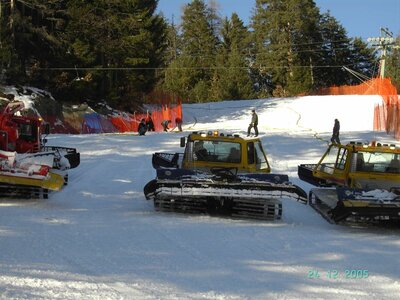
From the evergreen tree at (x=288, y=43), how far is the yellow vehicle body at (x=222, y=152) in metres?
58.8

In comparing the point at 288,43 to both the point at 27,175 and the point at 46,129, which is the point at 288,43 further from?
the point at 27,175

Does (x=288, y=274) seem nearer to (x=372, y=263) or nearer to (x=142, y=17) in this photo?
(x=372, y=263)

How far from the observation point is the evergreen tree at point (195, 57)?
228 ft

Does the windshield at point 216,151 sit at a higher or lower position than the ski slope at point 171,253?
higher

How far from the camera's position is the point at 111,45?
4341 cm

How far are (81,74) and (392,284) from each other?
38488 millimetres

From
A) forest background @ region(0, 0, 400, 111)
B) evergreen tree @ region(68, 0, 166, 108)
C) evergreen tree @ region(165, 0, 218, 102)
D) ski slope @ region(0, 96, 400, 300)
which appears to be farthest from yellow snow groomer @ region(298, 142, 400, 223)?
evergreen tree @ region(165, 0, 218, 102)

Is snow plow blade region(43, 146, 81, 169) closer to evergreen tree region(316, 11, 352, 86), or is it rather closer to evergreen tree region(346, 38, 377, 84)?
evergreen tree region(316, 11, 352, 86)

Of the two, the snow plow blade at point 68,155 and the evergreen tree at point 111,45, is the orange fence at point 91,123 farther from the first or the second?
the snow plow blade at point 68,155

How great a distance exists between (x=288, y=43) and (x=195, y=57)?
41.8 ft

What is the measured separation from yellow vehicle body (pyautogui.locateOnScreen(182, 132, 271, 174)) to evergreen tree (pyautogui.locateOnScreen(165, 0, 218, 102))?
2214 inches

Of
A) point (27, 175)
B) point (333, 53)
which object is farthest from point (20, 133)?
point (333, 53)

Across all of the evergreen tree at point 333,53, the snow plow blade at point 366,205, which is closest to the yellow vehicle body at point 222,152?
the snow plow blade at point 366,205

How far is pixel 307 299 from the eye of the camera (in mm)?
5328
